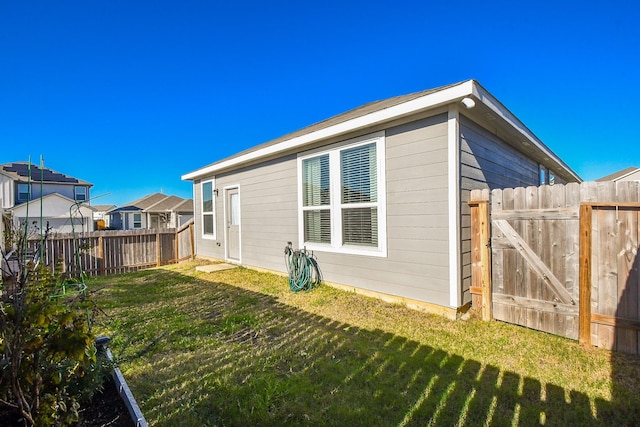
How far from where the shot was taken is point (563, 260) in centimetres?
321

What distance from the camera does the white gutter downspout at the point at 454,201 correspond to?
378 cm

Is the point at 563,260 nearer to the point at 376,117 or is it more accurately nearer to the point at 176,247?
the point at 376,117

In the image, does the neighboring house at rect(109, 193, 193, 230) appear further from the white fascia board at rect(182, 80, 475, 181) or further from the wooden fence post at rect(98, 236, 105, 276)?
the white fascia board at rect(182, 80, 475, 181)

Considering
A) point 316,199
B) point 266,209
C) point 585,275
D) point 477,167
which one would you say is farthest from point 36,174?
point 585,275

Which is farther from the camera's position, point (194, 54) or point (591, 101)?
point (591, 101)

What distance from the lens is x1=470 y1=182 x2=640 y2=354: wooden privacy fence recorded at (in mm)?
2816

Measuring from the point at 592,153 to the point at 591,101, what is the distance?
1082cm

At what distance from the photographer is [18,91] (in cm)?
1157

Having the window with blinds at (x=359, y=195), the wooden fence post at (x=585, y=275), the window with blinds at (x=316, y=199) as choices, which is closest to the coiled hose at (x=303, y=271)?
the window with blinds at (x=316, y=199)

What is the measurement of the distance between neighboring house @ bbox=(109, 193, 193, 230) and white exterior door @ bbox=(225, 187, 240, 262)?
59.1 feet

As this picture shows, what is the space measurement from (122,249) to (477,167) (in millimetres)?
8818

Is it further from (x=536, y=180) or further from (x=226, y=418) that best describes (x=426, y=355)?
(x=536, y=180)

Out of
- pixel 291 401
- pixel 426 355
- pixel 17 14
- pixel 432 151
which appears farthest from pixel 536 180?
pixel 17 14

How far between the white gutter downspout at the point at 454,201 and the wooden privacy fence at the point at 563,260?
348 millimetres
